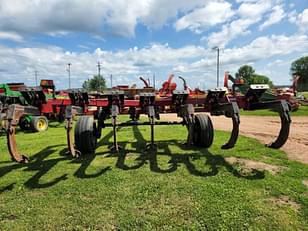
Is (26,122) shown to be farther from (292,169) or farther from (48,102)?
(292,169)

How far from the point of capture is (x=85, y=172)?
4.72 m

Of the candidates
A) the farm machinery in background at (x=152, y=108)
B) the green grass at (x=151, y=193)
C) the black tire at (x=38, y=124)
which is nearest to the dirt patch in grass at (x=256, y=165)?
the green grass at (x=151, y=193)

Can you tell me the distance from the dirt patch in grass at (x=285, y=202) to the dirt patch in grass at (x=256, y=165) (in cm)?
105

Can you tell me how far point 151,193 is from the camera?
12.3 ft

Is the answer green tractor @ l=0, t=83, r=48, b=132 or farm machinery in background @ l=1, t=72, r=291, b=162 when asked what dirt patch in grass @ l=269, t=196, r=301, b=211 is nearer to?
farm machinery in background @ l=1, t=72, r=291, b=162

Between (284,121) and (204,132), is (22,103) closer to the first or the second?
(204,132)

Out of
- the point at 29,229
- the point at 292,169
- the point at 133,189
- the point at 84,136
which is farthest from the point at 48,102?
the point at 292,169

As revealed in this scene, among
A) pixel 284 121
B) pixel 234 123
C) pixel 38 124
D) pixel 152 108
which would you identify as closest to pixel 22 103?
pixel 38 124

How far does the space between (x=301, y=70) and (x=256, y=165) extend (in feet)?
297

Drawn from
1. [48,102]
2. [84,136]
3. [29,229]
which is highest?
[48,102]

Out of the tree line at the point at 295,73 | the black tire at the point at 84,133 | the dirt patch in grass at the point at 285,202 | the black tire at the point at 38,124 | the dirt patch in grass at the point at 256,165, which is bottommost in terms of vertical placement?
the dirt patch in grass at the point at 285,202

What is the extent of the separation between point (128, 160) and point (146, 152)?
0.68m

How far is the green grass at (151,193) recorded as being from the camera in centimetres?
300

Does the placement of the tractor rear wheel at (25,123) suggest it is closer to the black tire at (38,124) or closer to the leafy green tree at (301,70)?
the black tire at (38,124)
